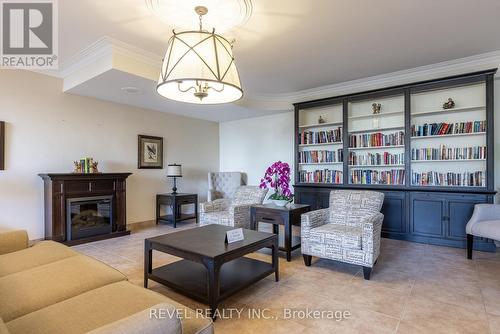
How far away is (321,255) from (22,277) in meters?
2.47

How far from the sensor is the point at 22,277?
161 centimetres

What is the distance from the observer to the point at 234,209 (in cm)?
386

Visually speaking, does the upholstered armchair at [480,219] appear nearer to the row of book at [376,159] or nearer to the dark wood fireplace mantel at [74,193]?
the row of book at [376,159]

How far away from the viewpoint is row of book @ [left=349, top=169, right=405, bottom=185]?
13.9 ft

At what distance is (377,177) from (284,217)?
81.6 inches

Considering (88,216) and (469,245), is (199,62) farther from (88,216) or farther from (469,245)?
(469,245)

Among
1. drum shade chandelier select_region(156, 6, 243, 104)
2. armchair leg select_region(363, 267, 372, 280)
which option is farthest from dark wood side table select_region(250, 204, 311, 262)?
drum shade chandelier select_region(156, 6, 243, 104)

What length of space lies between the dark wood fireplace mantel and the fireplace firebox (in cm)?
6

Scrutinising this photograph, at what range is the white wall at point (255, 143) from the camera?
5.75 metres

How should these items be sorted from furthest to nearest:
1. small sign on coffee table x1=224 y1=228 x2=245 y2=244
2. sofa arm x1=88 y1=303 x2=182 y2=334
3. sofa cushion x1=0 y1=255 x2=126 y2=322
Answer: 1. small sign on coffee table x1=224 y1=228 x2=245 y2=244
2. sofa cushion x1=0 y1=255 x2=126 y2=322
3. sofa arm x1=88 y1=303 x2=182 y2=334

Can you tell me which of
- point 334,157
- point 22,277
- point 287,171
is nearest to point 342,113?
point 334,157

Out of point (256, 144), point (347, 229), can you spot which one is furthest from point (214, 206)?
point (256, 144)

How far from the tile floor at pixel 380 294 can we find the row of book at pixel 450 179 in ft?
3.08

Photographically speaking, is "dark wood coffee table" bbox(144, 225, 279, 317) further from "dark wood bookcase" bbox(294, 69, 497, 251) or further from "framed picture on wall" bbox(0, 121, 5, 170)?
"framed picture on wall" bbox(0, 121, 5, 170)
